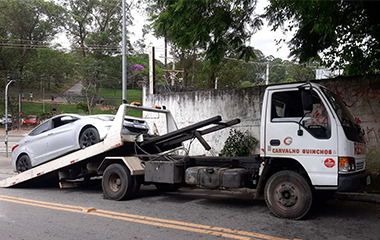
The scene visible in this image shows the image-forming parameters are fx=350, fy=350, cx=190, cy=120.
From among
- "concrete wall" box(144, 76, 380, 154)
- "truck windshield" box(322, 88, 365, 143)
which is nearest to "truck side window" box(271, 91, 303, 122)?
"truck windshield" box(322, 88, 365, 143)

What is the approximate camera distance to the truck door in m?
5.67

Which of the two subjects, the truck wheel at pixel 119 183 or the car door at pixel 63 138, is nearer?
the truck wheel at pixel 119 183

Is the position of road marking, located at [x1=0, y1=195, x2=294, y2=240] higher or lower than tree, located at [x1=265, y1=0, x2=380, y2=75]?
lower

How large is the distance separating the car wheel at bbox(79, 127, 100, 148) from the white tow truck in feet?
1.55

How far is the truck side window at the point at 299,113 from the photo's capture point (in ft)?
19.0

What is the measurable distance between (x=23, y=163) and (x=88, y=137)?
106 inches

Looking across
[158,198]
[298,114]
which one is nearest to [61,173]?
[158,198]

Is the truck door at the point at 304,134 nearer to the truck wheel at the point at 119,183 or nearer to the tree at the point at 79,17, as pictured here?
the truck wheel at the point at 119,183

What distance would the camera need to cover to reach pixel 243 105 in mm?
11805

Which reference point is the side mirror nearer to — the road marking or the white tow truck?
the white tow truck

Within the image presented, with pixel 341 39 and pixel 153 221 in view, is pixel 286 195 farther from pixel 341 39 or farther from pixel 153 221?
pixel 341 39

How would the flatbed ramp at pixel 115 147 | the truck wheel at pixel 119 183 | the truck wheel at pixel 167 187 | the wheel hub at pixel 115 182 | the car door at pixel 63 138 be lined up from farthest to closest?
1. the truck wheel at pixel 167 187
2. the car door at pixel 63 138
3. the wheel hub at pixel 115 182
4. the truck wheel at pixel 119 183
5. the flatbed ramp at pixel 115 147

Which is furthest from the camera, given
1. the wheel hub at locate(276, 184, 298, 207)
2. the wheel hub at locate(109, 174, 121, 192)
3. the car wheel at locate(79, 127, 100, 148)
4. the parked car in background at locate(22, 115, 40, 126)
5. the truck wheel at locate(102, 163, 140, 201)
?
the parked car in background at locate(22, 115, 40, 126)

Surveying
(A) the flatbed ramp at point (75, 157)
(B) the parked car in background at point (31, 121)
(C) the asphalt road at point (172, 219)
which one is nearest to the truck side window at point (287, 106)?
(C) the asphalt road at point (172, 219)
